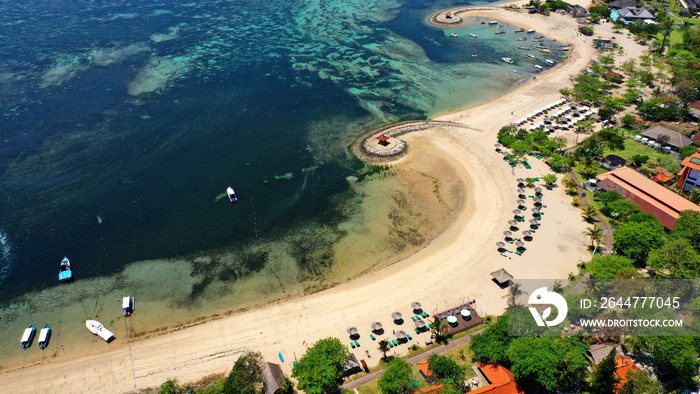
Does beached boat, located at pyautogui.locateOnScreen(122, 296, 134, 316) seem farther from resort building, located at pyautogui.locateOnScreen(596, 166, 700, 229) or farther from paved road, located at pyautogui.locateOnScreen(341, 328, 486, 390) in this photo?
resort building, located at pyautogui.locateOnScreen(596, 166, 700, 229)

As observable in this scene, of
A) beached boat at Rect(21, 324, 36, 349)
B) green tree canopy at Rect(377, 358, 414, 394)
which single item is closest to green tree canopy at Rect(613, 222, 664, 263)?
green tree canopy at Rect(377, 358, 414, 394)

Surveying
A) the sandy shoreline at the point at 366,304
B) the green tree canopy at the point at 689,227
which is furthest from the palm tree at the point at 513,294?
the green tree canopy at the point at 689,227

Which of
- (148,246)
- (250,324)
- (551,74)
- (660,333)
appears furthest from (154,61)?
(660,333)

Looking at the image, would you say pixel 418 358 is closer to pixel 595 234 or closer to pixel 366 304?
pixel 366 304

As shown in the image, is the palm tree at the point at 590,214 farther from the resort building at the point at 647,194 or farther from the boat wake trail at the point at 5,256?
the boat wake trail at the point at 5,256

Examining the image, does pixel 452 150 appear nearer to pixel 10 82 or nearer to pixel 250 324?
pixel 250 324

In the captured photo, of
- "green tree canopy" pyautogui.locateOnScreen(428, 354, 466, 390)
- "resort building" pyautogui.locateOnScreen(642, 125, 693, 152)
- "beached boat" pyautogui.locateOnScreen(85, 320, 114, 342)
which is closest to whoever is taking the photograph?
"green tree canopy" pyautogui.locateOnScreen(428, 354, 466, 390)

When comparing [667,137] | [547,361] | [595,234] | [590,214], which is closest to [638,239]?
[595,234]
